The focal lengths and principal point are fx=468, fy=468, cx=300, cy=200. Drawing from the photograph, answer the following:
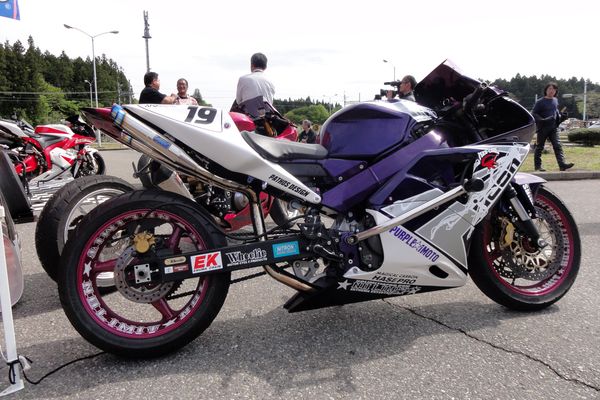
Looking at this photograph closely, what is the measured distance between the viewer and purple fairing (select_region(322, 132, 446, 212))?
2.51 m

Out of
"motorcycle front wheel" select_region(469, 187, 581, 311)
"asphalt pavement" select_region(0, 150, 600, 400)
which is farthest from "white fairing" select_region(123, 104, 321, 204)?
"motorcycle front wheel" select_region(469, 187, 581, 311)

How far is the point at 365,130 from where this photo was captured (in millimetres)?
2574

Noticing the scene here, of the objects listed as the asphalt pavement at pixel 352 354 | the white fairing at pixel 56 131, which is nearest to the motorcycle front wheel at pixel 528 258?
the asphalt pavement at pixel 352 354

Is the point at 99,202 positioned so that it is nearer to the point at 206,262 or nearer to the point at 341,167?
the point at 206,262

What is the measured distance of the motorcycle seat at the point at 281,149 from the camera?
243 cm

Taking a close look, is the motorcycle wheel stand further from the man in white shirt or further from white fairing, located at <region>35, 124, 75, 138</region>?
white fairing, located at <region>35, 124, 75, 138</region>

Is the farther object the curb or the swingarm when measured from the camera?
A: the curb

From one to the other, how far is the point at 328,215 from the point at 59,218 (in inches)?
73.5

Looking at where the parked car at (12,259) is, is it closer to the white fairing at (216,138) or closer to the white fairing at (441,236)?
the white fairing at (216,138)

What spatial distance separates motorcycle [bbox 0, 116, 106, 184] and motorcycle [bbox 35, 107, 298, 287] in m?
4.59

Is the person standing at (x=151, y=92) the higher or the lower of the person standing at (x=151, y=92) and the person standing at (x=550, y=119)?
the higher

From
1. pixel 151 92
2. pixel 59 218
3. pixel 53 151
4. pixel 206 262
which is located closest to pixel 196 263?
pixel 206 262

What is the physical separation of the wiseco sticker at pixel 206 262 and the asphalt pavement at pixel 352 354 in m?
0.44

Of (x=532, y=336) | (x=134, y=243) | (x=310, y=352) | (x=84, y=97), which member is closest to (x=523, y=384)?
(x=532, y=336)
